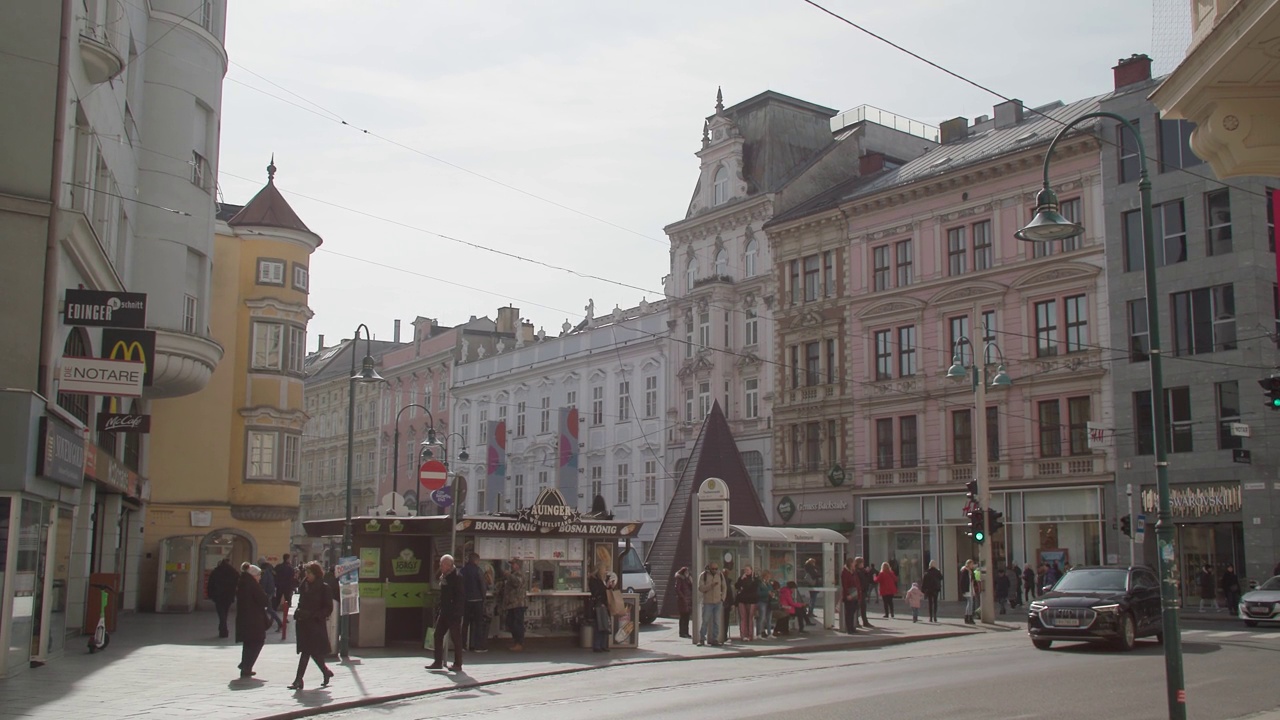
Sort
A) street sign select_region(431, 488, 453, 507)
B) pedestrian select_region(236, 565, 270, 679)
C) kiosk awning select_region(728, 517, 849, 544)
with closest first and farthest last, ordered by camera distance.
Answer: pedestrian select_region(236, 565, 270, 679), kiosk awning select_region(728, 517, 849, 544), street sign select_region(431, 488, 453, 507)

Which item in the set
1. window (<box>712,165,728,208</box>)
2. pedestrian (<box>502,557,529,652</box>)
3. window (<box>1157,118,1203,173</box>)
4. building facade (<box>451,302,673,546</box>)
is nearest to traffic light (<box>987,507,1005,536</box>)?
pedestrian (<box>502,557,529,652</box>)

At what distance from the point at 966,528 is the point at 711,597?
22.1 m

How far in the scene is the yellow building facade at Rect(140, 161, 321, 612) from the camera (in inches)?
1652

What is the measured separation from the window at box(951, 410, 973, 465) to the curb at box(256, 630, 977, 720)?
16351 millimetres

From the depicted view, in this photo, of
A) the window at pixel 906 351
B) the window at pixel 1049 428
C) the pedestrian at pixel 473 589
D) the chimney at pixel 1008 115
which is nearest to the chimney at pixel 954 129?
the chimney at pixel 1008 115

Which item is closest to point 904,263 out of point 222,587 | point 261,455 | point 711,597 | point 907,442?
point 907,442

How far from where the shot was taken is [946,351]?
46.4 m

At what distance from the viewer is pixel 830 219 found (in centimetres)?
5147

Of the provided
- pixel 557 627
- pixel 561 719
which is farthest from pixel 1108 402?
pixel 561 719

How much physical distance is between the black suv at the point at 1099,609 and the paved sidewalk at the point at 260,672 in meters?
4.24

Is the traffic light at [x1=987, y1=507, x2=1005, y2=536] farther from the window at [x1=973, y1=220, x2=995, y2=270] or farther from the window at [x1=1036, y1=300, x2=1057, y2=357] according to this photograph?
the window at [x1=973, y1=220, x2=995, y2=270]

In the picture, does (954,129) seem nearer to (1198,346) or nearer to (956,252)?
(956,252)

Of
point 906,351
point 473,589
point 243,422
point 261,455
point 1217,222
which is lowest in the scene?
point 473,589

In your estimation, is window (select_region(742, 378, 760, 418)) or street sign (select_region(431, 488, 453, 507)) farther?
window (select_region(742, 378, 760, 418))
